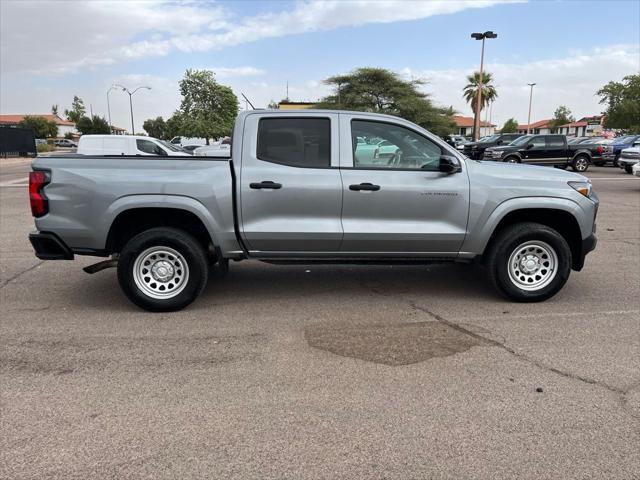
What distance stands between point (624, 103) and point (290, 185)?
2449 inches

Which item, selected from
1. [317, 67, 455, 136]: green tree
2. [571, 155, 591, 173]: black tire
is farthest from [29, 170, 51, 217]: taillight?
[317, 67, 455, 136]: green tree

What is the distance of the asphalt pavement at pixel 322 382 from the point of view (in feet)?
8.95

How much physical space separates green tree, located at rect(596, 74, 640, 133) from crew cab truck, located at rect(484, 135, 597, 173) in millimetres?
39133

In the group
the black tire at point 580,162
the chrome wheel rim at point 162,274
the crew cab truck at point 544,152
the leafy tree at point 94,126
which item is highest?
the leafy tree at point 94,126

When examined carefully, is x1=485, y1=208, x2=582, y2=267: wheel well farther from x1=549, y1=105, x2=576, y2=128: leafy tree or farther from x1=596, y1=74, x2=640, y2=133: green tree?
x1=549, y1=105, x2=576, y2=128: leafy tree

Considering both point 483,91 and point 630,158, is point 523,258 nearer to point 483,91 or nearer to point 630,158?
point 630,158

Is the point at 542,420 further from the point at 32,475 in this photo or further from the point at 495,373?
the point at 32,475

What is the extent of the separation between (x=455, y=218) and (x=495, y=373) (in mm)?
1755

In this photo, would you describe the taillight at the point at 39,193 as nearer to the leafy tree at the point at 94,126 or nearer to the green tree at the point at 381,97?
the green tree at the point at 381,97

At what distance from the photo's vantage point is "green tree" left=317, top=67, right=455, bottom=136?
159ft

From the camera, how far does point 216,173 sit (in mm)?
4824

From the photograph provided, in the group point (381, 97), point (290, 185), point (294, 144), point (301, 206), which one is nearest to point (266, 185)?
point (290, 185)

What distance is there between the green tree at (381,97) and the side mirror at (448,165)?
44313 mm

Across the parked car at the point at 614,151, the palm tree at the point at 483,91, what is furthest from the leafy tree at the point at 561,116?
the parked car at the point at 614,151
